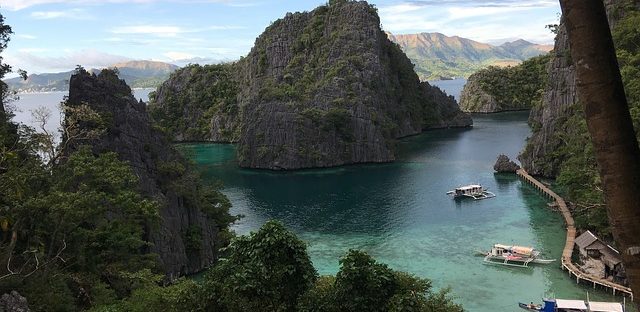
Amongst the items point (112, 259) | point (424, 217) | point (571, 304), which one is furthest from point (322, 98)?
point (112, 259)

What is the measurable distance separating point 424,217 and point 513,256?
15.2 m

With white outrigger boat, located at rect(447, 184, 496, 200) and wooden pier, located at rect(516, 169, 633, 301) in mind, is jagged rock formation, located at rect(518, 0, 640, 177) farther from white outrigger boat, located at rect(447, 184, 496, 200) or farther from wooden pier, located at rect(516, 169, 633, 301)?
white outrigger boat, located at rect(447, 184, 496, 200)

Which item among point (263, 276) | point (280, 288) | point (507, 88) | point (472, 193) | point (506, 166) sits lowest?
point (472, 193)

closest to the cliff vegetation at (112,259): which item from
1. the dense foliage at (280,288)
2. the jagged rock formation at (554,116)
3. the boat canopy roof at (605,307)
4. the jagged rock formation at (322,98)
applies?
the dense foliage at (280,288)

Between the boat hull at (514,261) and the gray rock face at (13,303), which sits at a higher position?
the gray rock face at (13,303)

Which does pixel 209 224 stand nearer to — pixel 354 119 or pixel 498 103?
pixel 354 119

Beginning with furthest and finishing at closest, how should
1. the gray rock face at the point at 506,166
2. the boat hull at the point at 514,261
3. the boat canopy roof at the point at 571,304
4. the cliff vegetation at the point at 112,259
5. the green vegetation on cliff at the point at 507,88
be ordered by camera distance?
1. the green vegetation on cliff at the point at 507,88
2. the gray rock face at the point at 506,166
3. the boat hull at the point at 514,261
4. the boat canopy roof at the point at 571,304
5. the cliff vegetation at the point at 112,259

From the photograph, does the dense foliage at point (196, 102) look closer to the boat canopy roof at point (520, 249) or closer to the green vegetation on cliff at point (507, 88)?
the green vegetation on cliff at point (507, 88)

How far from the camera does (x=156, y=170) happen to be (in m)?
42.9

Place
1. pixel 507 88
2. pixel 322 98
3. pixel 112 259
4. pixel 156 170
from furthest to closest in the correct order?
pixel 507 88
pixel 322 98
pixel 156 170
pixel 112 259

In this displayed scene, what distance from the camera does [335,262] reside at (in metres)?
42.8

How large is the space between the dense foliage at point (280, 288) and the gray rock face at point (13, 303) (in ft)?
10.7

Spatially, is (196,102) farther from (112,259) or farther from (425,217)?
(112,259)

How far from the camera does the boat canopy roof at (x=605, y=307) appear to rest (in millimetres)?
29975
